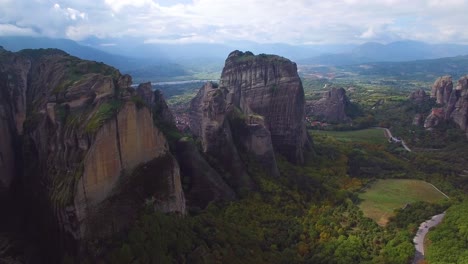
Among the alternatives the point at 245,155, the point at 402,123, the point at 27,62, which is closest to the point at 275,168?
the point at 245,155

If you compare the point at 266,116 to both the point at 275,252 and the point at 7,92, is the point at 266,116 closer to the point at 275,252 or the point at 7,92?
the point at 275,252

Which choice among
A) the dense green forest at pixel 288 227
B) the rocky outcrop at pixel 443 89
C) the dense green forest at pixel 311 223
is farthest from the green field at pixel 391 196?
the rocky outcrop at pixel 443 89

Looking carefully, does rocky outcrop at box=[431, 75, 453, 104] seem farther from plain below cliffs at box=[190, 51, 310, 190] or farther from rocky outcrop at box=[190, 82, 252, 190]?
rocky outcrop at box=[190, 82, 252, 190]

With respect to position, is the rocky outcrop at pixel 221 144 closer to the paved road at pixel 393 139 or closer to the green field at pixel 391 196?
the green field at pixel 391 196

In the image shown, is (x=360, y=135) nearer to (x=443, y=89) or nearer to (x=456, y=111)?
(x=456, y=111)

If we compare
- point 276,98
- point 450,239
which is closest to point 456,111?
point 276,98

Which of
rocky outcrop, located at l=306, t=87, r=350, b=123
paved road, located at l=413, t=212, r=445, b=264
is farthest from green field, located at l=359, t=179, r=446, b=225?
rocky outcrop, located at l=306, t=87, r=350, b=123
